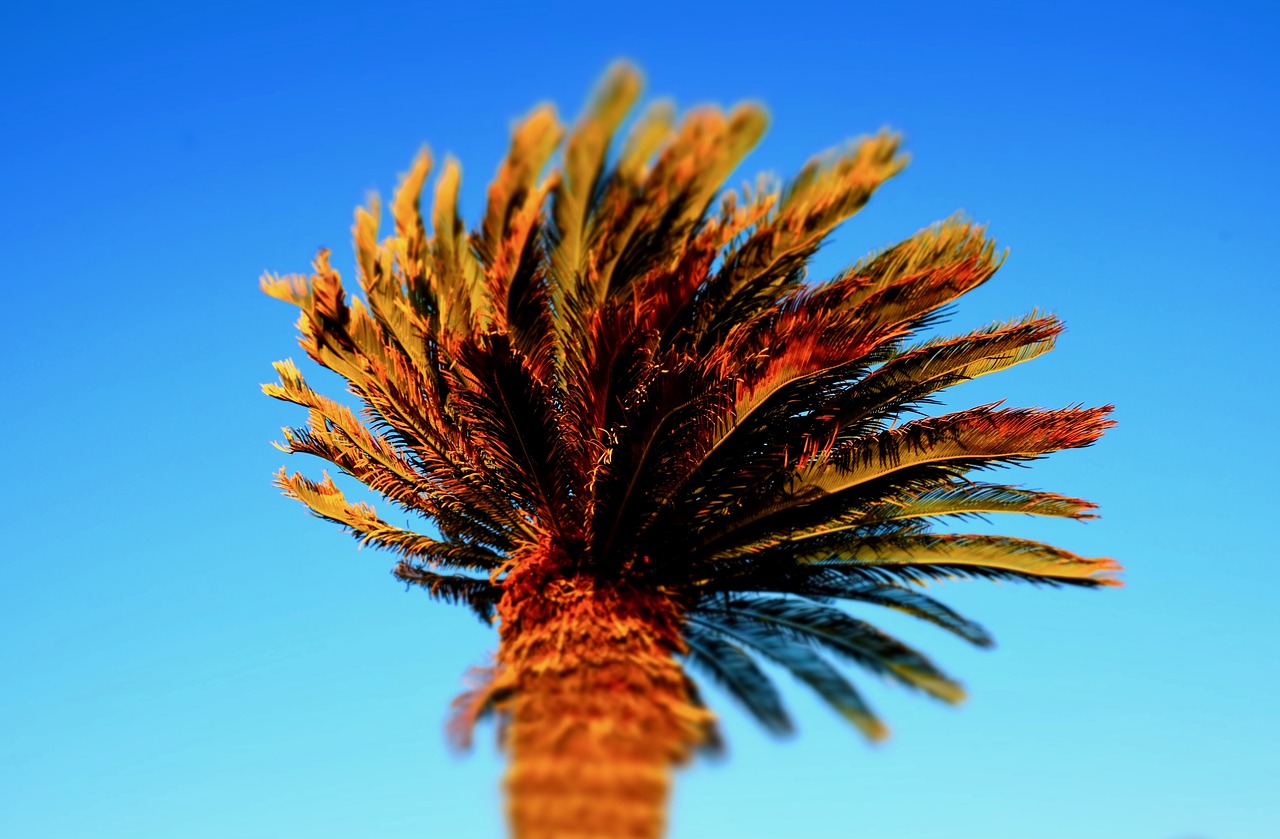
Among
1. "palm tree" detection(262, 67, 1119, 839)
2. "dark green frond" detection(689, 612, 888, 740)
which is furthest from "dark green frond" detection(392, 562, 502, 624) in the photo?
"dark green frond" detection(689, 612, 888, 740)

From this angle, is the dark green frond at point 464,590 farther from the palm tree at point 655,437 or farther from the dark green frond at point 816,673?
the dark green frond at point 816,673

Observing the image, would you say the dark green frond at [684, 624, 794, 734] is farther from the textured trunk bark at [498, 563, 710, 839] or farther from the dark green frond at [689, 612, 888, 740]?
the textured trunk bark at [498, 563, 710, 839]

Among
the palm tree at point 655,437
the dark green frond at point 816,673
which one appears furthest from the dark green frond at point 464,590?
the dark green frond at point 816,673

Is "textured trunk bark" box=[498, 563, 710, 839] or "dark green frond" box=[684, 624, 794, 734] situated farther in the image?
"dark green frond" box=[684, 624, 794, 734]

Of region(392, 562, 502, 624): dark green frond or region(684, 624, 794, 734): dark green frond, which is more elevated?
region(392, 562, 502, 624): dark green frond

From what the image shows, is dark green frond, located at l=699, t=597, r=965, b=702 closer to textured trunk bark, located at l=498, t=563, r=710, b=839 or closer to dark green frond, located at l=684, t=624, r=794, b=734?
dark green frond, located at l=684, t=624, r=794, b=734

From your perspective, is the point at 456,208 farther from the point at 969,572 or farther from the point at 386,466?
the point at 969,572
